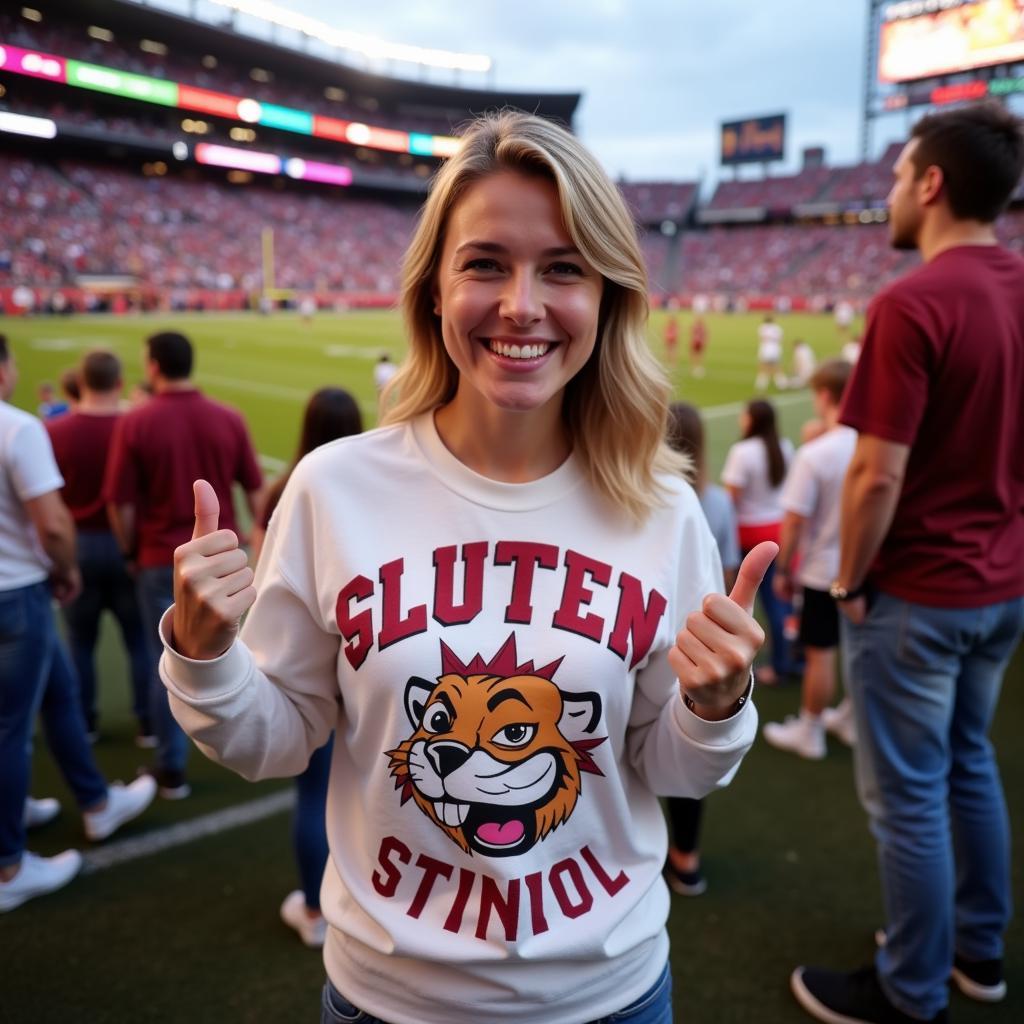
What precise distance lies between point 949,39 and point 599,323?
54.0 m

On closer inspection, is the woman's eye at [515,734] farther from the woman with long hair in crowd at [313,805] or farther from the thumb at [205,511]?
the woman with long hair in crowd at [313,805]

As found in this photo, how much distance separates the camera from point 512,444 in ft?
5.23

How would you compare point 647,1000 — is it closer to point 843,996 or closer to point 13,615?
point 843,996

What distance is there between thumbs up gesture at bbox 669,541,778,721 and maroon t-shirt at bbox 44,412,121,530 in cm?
373

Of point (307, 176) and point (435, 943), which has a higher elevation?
point (307, 176)

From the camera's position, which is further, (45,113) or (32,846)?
(45,113)

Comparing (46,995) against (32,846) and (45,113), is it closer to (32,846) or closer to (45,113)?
(32,846)

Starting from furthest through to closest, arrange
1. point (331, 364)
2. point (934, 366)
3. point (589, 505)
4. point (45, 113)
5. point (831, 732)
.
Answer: point (45, 113), point (331, 364), point (831, 732), point (934, 366), point (589, 505)

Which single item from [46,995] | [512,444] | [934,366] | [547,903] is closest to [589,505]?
[512,444]

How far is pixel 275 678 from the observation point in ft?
5.02

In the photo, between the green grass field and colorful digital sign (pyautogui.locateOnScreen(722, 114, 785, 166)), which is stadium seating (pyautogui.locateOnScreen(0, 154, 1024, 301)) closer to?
colorful digital sign (pyautogui.locateOnScreen(722, 114, 785, 166))

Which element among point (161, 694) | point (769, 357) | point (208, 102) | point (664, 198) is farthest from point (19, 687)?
point (664, 198)

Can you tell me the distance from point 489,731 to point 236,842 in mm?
2690

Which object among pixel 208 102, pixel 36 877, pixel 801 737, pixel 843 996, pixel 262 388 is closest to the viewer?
pixel 843 996
